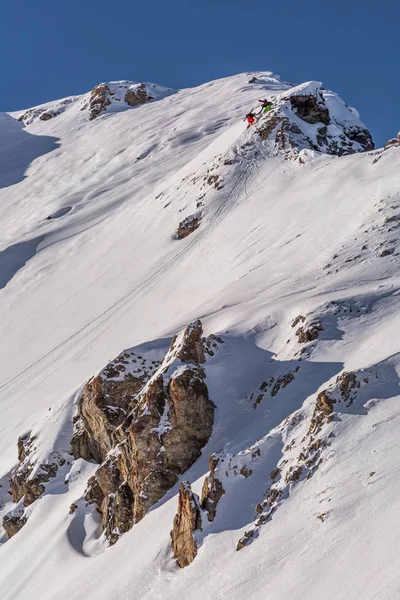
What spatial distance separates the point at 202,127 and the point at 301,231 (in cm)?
4086

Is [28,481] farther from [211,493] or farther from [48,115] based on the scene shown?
[48,115]

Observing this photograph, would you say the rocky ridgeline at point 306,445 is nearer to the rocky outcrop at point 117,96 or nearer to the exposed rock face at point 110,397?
the exposed rock face at point 110,397

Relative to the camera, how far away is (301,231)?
3070cm

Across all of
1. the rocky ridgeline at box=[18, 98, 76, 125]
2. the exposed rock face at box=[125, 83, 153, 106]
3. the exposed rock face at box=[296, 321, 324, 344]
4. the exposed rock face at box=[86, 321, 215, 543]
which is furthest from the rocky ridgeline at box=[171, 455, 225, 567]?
the rocky ridgeline at box=[18, 98, 76, 125]

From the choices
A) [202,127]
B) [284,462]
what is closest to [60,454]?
[284,462]

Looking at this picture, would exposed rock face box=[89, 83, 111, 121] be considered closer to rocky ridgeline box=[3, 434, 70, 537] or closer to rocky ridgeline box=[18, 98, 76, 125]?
rocky ridgeline box=[18, 98, 76, 125]

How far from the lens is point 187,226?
40.8m

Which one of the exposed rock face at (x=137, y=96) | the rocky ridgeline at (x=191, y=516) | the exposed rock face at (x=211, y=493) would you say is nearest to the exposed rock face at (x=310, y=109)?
the exposed rock face at (x=211, y=493)

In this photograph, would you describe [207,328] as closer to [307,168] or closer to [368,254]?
[368,254]

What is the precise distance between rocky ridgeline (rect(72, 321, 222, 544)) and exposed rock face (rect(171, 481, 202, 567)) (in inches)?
88.7

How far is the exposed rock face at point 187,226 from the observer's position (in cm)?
4050

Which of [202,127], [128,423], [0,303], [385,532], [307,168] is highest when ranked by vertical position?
[202,127]

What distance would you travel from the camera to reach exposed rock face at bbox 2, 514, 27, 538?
22.1 metres

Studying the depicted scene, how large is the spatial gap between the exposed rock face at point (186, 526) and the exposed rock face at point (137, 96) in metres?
79.3
